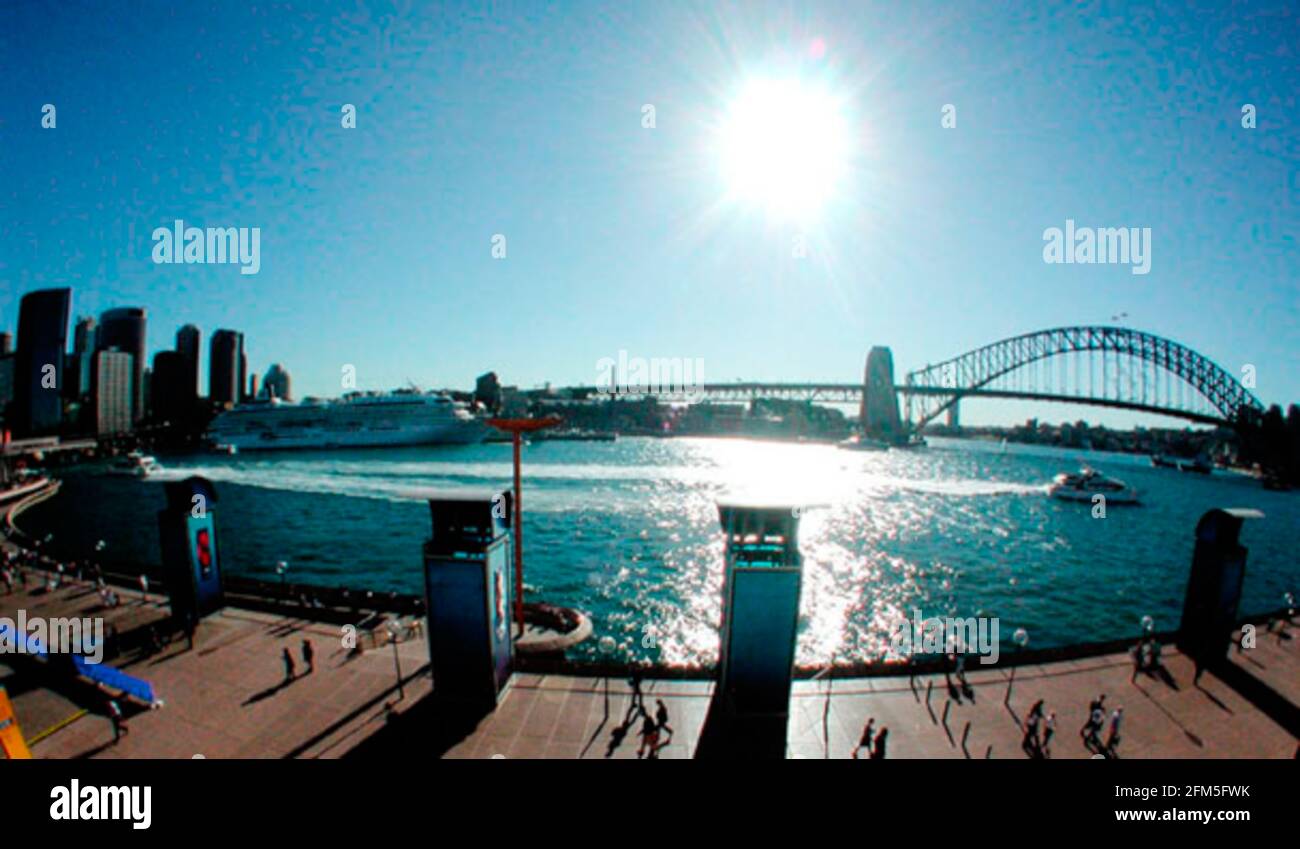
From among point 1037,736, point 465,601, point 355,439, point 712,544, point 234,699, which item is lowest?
point 712,544

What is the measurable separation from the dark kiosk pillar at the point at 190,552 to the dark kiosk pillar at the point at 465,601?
8173mm

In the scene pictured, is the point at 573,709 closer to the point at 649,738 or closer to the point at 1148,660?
the point at 649,738

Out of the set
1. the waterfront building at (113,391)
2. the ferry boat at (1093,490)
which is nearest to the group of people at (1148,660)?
the ferry boat at (1093,490)

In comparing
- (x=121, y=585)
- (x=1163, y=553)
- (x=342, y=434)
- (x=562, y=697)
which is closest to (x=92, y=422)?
(x=342, y=434)

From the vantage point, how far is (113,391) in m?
162

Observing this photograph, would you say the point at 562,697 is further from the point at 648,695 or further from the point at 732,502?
the point at 732,502

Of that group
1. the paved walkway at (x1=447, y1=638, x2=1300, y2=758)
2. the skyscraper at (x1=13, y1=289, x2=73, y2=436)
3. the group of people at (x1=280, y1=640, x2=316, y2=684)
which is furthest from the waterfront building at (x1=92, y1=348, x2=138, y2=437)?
the paved walkway at (x1=447, y1=638, x2=1300, y2=758)

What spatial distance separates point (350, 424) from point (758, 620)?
99152 mm

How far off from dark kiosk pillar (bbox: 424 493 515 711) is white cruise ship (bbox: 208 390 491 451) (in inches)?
3538

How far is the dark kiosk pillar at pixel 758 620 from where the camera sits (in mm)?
9594

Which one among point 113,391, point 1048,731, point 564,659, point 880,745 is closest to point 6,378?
point 113,391

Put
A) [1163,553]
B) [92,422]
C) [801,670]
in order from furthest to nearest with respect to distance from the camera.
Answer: [92,422], [1163,553], [801,670]
